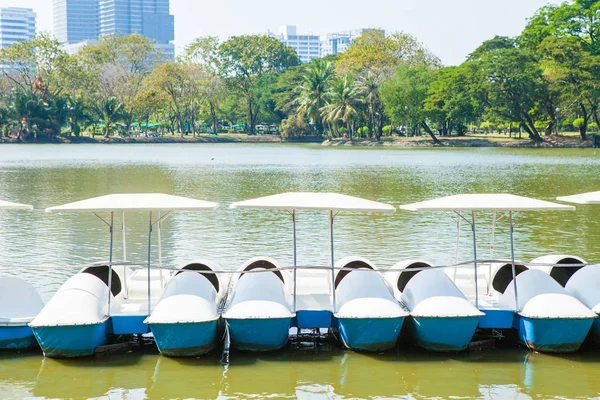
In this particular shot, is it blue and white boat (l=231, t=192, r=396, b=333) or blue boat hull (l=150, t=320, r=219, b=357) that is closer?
blue boat hull (l=150, t=320, r=219, b=357)

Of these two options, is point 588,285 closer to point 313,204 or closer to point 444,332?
point 444,332

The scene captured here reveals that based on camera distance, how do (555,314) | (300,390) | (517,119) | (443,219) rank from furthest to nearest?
(517,119), (443,219), (555,314), (300,390)

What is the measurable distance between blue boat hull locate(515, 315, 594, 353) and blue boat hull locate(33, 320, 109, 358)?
5549 mm

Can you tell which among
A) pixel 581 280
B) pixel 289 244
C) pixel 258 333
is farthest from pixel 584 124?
pixel 258 333

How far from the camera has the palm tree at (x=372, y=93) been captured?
316ft

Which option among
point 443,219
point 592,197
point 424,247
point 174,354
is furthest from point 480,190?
point 174,354

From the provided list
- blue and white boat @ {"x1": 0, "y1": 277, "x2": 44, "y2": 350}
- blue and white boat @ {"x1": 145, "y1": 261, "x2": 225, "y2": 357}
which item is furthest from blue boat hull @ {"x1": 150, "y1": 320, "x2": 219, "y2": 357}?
blue and white boat @ {"x1": 0, "y1": 277, "x2": 44, "y2": 350}

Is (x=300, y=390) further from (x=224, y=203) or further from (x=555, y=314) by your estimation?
(x=224, y=203)

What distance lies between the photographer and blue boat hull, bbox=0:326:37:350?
1036cm

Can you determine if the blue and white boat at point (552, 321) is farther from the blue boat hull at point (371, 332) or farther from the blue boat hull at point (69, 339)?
the blue boat hull at point (69, 339)

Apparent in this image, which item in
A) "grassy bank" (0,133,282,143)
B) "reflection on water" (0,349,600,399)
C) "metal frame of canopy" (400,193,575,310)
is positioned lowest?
"reflection on water" (0,349,600,399)

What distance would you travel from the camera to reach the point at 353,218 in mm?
26859

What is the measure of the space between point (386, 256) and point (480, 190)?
1806cm

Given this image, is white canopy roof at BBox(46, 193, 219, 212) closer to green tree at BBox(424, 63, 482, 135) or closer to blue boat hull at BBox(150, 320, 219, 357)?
blue boat hull at BBox(150, 320, 219, 357)
